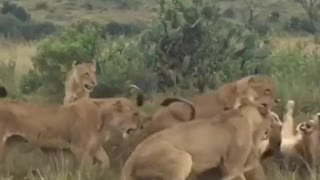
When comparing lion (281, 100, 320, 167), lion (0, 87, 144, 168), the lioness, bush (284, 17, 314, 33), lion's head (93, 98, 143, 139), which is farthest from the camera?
bush (284, 17, 314, 33)

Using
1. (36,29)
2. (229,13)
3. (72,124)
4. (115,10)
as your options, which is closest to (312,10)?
(229,13)

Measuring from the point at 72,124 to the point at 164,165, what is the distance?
112 inches

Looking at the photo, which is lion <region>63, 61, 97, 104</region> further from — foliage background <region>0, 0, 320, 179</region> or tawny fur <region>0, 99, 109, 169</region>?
tawny fur <region>0, 99, 109, 169</region>

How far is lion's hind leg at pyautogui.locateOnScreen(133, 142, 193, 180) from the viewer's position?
8625mm

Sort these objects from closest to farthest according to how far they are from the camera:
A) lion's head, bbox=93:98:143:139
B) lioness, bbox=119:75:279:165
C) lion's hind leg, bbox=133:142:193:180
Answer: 1. lion's hind leg, bbox=133:142:193:180
2. lioness, bbox=119:75:279:165
3. lion's head, bbox=93:98:143:139

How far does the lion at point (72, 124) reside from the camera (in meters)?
11.1

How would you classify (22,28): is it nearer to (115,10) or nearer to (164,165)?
(115,10)

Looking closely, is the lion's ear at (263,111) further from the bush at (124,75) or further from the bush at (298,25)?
the bush at (298,25)

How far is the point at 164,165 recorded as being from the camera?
8.67 m

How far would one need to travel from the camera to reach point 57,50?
1795 cm

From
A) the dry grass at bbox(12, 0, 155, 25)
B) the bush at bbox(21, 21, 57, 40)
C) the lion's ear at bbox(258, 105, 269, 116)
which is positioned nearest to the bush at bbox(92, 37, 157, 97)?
the lion's ear at bbox(258, 105, 269, 116)

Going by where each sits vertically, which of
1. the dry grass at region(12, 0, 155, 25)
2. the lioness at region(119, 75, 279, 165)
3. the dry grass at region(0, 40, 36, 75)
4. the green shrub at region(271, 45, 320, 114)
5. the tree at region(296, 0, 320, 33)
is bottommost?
the dry grass at region(12, 0, 155, 25)

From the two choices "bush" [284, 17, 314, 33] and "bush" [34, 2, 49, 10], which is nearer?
"bush" [284, 17, 314, 33]

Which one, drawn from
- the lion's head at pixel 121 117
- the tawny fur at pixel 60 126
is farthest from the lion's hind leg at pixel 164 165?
the lion's head at pixel 121 117
